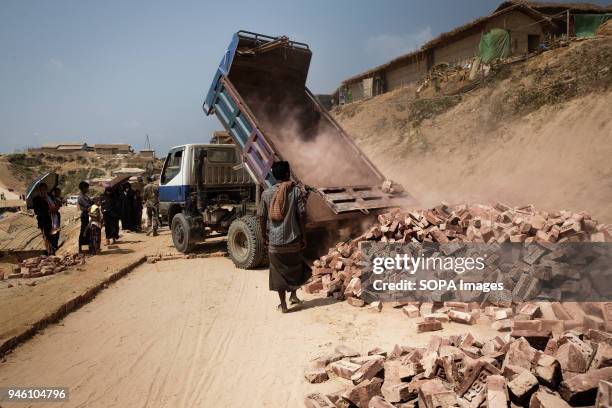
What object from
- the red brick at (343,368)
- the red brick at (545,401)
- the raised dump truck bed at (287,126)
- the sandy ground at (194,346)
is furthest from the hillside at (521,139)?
the red brick at (545,401)

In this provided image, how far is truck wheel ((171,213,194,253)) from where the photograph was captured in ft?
28.3

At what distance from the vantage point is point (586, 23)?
18094mm

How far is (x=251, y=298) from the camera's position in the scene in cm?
564

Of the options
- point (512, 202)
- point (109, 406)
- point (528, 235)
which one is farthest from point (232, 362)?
point (512, 202)

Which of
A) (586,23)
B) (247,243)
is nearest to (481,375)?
(247,243)

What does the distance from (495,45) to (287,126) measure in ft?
50.0

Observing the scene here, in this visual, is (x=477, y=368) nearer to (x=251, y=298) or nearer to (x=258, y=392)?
(x=258, y=392)

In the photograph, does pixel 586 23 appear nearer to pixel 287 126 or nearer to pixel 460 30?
pixel 460 30

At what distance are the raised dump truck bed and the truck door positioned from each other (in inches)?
57.6

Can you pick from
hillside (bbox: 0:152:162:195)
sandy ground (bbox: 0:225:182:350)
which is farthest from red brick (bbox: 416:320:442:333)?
hillside (bbox: 0:152:162:195)

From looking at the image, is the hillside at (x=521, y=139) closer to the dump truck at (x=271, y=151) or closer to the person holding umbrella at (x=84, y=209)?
the dump truck at (x=271, y=151)

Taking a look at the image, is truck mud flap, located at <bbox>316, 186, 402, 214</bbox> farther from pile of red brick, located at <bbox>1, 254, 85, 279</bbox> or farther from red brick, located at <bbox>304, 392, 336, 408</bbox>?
pile of red brick, located at <bbox>1, 254, 85, 279</bbox>

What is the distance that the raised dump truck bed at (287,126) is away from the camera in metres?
6.70

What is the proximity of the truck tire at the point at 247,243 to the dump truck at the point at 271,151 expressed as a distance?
0.02 meters
